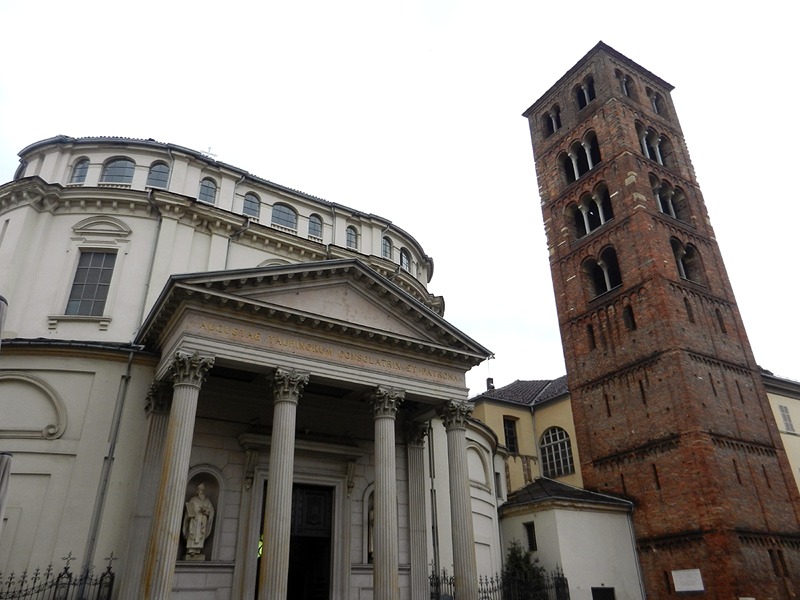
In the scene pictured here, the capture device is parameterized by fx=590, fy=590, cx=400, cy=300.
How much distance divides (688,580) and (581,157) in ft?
75.1

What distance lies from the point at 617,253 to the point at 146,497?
23851mm

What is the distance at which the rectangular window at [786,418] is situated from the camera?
31.2 meters

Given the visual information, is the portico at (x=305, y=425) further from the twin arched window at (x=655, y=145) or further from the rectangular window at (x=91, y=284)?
the twin arched window at (x=655, y=145)

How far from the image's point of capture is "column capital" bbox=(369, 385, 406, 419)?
16.9 meters

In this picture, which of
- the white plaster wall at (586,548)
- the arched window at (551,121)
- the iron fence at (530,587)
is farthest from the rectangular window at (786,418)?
the arched window at (551,121)

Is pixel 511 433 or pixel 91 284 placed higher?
pixel 91 284

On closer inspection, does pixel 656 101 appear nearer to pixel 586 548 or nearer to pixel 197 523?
pixel 586 548

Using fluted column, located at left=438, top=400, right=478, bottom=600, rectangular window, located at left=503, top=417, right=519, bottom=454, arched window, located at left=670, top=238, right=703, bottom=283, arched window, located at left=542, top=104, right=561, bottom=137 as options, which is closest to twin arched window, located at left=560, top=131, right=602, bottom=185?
arched window, located at left=542, top=104, right=561, bottom=137

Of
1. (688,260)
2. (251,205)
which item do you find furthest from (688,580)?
(251,205)

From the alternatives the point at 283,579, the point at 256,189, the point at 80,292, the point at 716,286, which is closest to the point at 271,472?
the point at 283,579

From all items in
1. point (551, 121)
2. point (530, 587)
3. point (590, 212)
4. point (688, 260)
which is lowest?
point (530, 587)

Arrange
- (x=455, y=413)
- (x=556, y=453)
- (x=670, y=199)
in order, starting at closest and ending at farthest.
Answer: (x=455, y=413)
(x=670, y=199)
(x=556, y=453)

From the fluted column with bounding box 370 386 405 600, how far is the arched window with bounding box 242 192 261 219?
9.70 metres

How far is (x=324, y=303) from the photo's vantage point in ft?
56.3
